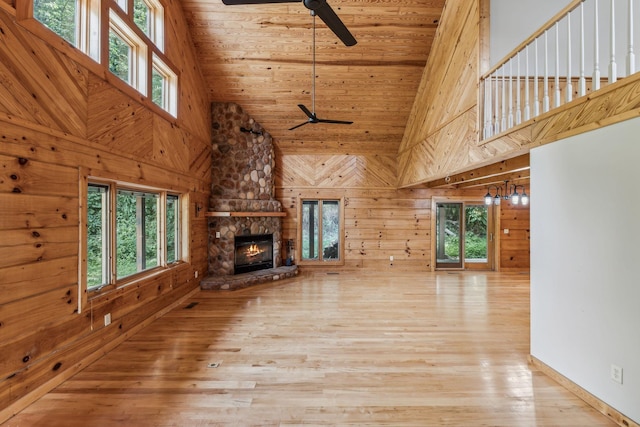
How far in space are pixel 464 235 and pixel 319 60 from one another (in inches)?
222

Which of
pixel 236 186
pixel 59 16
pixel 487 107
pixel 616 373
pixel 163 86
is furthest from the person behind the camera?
pixel 236 186

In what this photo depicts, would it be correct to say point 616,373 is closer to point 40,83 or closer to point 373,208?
point 40,83

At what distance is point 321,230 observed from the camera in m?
7.43

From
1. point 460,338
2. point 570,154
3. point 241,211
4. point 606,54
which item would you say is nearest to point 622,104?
point 570,154

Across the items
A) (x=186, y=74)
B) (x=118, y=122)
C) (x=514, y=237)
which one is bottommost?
(x=514, y=237)

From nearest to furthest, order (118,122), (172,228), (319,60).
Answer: (118,122) → (172,228) → (319,60)

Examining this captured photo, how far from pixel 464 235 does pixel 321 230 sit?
3.81 meters

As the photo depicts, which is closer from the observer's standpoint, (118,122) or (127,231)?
(118,122)

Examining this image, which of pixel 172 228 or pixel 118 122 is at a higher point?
pixel 118 122


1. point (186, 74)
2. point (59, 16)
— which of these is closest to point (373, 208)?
point (186, 74)

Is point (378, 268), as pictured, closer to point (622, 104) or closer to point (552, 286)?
point (552, 286)

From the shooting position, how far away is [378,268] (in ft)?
24.0

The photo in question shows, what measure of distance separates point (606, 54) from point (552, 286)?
401 cm

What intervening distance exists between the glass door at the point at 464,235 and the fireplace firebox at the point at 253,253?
14.4 feet
